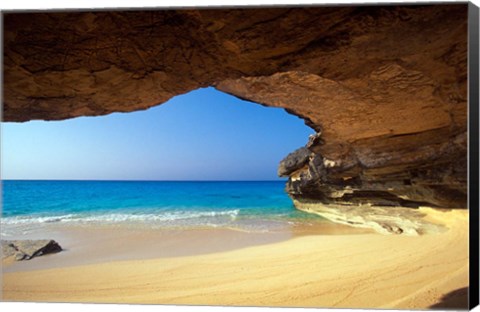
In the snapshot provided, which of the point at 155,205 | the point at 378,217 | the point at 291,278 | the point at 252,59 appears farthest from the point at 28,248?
the point at 378,217

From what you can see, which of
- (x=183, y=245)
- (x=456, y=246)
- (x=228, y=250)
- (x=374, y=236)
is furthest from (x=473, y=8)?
(x=183, y=245)

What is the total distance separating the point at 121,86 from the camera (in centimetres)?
359

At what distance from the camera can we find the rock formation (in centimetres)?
298

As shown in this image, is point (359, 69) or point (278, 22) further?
point (359, 69)

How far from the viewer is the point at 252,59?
10.8ft

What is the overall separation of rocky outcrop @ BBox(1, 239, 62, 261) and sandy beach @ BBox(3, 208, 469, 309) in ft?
0.78

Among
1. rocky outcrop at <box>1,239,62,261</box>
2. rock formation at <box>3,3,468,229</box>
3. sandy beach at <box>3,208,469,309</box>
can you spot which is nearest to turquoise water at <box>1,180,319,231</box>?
rocky outcrop at <box>1,239,62,261</box>

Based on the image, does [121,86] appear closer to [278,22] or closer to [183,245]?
[278,22]

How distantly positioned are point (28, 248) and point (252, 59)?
15.7ft

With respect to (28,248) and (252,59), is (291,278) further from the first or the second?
(28,248)

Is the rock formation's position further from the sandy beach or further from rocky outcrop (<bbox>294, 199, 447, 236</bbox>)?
rocky outcrop (<bbox>294, 199, 447, 236</bbox>)

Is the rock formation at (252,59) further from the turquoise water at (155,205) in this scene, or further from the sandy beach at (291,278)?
the turquoise water at (155,205)

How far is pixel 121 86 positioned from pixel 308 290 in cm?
324

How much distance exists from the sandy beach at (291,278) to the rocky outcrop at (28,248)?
0.24 meters
